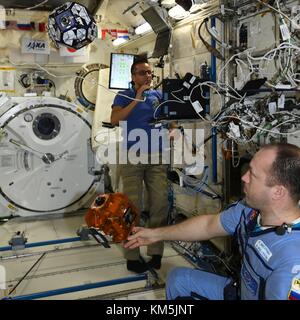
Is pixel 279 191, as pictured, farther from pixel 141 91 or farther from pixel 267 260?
pixel 141 91

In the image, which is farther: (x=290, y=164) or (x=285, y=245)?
(x=290, y=164)

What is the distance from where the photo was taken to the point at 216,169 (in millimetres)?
3805

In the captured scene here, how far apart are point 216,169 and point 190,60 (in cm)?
137

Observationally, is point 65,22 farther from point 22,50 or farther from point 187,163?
point 187,163

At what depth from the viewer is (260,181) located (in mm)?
1727

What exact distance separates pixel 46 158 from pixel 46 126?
459 mm

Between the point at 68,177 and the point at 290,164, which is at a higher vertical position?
the point at 290,164

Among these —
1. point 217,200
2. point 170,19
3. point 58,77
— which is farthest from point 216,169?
point 58,77

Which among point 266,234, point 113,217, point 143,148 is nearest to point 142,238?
point 113,217

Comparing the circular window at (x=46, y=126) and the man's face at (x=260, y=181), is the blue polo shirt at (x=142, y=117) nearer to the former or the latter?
the circular window at (x=46, y=126)

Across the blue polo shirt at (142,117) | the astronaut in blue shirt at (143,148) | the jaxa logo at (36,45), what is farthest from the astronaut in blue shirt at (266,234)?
the jaxa logo at (36,45)

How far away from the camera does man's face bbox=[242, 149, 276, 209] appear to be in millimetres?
1710

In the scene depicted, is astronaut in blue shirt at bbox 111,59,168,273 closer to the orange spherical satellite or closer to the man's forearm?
the man's forearm

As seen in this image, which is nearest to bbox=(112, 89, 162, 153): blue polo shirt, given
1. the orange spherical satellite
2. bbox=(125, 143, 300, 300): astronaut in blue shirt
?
the orange spherical satellite
